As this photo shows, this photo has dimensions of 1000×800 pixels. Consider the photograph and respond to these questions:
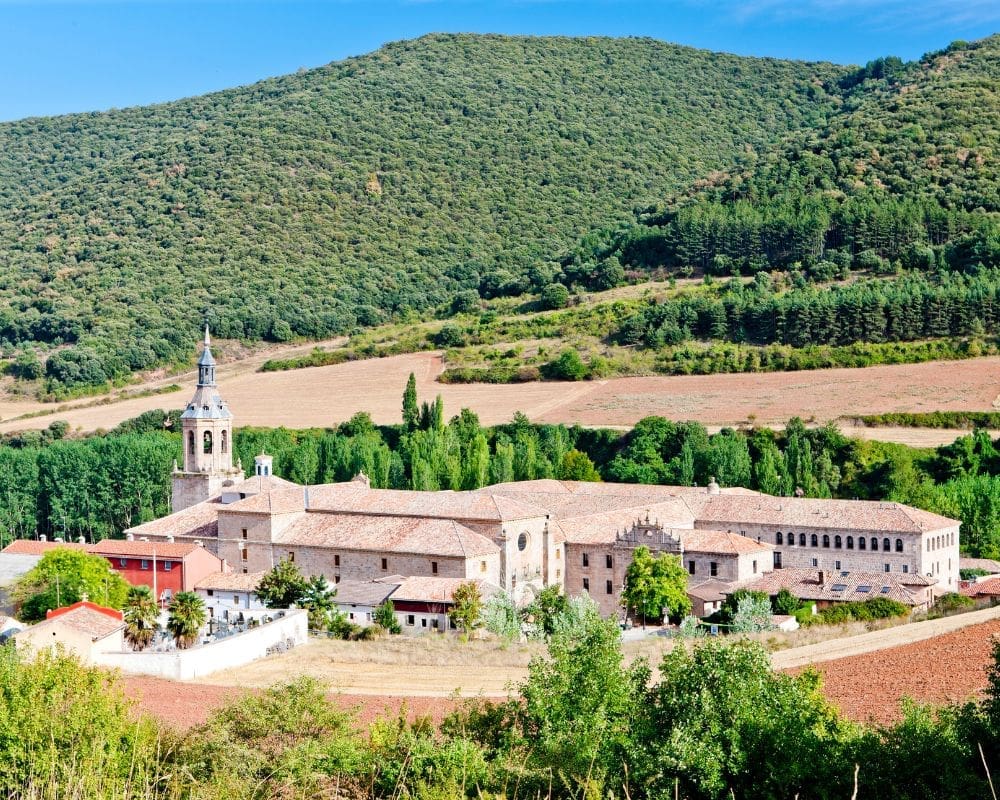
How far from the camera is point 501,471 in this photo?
248 ft

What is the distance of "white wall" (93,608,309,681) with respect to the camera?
1762 inches

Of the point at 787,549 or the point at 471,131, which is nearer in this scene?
the point at 787,549

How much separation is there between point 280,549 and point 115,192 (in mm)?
104642

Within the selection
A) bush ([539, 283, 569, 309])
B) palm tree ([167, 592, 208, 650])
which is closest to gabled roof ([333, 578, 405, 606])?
palm tree ([167, 592, 208, 650])

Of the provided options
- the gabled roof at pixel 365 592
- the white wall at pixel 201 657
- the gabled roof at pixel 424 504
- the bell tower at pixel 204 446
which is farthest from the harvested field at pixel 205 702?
the bell tower at pixel 204 446

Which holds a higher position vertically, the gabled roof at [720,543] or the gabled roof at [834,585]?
the gabled roof at [720,543]

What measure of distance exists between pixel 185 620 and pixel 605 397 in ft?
158

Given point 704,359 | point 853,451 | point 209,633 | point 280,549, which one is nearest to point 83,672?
point 209,633

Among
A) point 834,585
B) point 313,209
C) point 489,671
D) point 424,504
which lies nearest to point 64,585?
point 424,504

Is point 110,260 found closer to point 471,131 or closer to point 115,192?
point 115,192

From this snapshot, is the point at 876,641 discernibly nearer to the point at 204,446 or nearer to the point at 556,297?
the point at 204,446

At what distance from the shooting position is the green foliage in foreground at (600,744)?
77.0ft

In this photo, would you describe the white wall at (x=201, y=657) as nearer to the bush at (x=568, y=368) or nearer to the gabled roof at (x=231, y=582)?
the gabled roof at (x=231, y=582)

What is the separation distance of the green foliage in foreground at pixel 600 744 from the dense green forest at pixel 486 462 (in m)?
44.4
